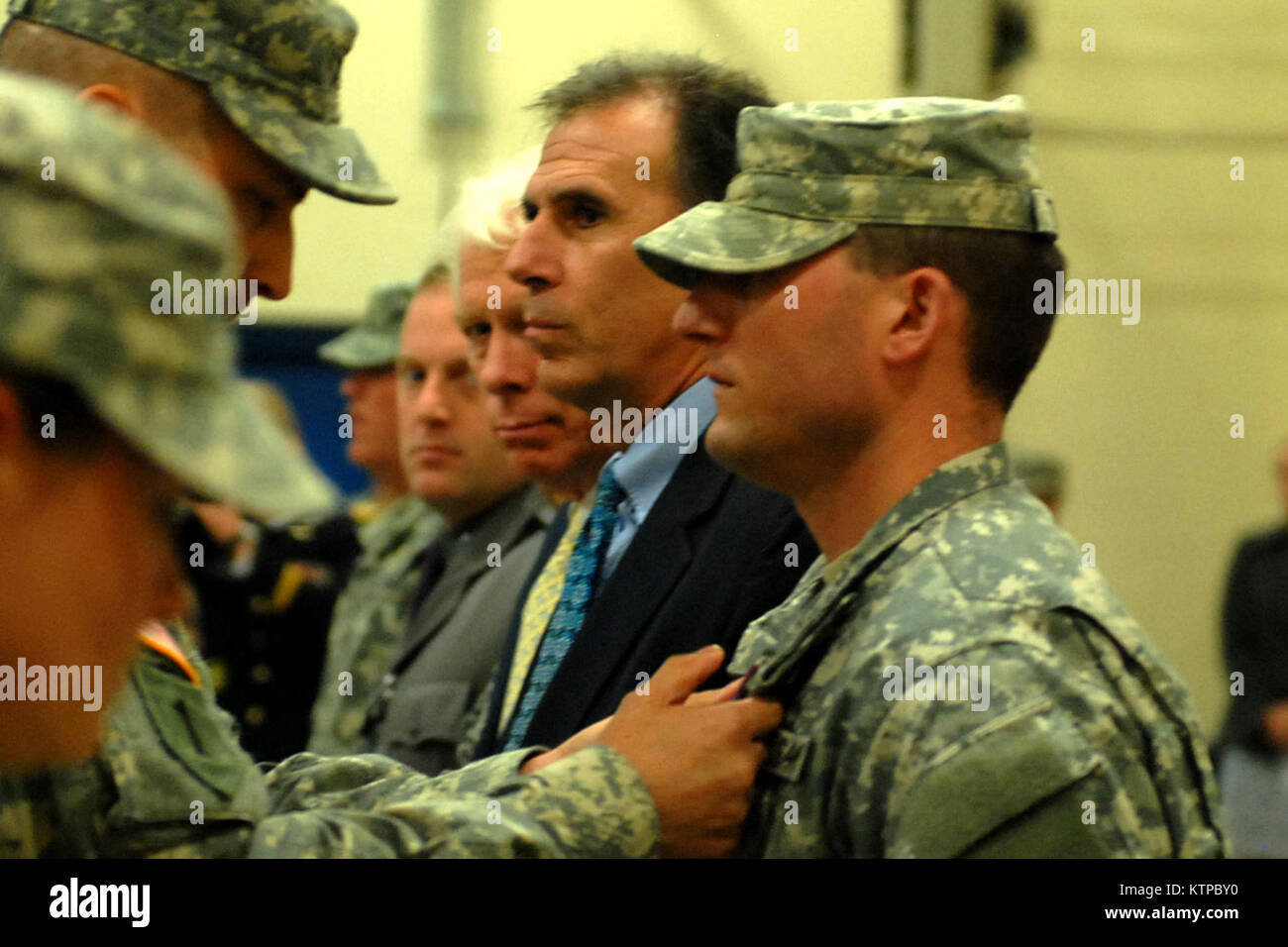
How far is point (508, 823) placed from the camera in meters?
1.54

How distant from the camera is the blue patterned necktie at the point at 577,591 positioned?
2184mm

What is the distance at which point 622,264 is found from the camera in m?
2.15

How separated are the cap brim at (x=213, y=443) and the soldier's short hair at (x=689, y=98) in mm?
1355

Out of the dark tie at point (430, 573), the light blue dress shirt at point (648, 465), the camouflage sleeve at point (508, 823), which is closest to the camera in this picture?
the camouflage sleeve at point (508, 823)

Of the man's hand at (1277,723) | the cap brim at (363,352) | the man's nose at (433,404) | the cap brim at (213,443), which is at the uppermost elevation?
the cap brim at (213,443)

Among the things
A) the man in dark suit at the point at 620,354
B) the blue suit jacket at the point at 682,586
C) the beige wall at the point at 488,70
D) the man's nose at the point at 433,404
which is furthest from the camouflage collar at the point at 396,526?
the blue suit jacket at the point at 682,586

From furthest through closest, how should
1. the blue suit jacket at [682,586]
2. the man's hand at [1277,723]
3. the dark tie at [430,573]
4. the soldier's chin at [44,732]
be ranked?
1. the man's hand at [1277,723]
2. the dark tie at [430,573]
3. the blue suit jacket at [682,586]
4. the soldier's chin at [44,732]

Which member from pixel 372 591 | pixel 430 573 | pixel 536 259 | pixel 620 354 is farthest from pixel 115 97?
pixel 372 591

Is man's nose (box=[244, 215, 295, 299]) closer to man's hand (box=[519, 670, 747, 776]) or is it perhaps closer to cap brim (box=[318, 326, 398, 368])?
man's hand (box=[519, 670, 747, 776])

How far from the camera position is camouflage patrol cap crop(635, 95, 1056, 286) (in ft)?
5.12

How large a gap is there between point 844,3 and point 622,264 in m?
3.38

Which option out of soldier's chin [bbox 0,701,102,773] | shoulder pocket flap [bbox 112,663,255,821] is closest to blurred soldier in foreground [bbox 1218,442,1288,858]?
shoulder pocket flap [bbox 112,663,255,821]

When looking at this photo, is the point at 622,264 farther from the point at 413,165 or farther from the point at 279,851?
the point at 413,165

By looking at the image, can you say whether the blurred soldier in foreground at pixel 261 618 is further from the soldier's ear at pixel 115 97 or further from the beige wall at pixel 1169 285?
the beige wall at pixel 1169 285
